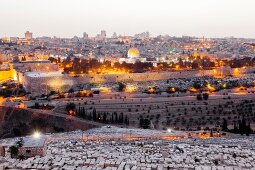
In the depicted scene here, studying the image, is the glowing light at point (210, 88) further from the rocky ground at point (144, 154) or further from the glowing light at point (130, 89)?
the rocky ground at point (144, 154)

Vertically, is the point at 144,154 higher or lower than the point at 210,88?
higher

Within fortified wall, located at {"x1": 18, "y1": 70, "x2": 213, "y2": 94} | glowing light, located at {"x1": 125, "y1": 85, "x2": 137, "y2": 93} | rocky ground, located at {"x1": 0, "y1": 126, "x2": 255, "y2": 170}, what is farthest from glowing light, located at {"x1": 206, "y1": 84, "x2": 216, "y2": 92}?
rocky ground, located at {"x1": 0, "y1": 126, "x2": 255, "y2": 170}

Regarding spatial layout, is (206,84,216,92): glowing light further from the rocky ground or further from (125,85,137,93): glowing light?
the rocky ground

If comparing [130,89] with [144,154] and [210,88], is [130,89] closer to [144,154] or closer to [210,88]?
[210,88]

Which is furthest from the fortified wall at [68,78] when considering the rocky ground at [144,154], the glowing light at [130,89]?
the rocky ground at [144,154]

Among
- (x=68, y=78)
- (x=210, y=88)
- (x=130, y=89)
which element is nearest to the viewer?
(x=210, y=88)

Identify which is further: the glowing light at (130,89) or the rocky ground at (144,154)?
the glowing light at (130,89)

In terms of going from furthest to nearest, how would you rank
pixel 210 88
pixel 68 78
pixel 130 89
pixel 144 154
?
pixel 68 78, pixel 130 89, pixel 210 88, pixel 144 154

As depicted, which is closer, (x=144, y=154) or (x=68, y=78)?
(x=144, y=154)

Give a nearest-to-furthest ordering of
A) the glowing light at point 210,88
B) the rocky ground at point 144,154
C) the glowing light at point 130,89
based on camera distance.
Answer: the rocky ground at point 144,154 < the glowing light at point 210,88 < the glowing light at point 130,89

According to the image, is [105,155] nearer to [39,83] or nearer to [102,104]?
[102,104]

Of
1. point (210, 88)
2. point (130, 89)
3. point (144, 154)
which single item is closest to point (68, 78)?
point (130, 89)
